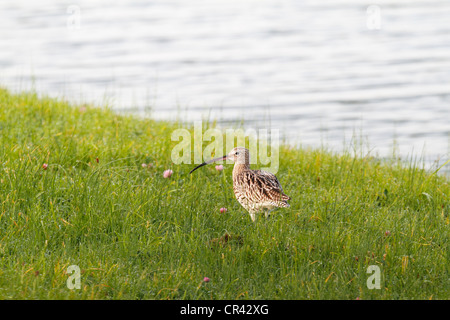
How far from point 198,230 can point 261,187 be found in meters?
0.90

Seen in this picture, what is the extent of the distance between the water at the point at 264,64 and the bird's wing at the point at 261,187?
3.22m

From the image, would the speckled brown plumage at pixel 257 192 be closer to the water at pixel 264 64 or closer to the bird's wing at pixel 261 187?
the bird's wing at pixel 261 187

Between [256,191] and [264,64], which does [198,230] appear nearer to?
[256,191]

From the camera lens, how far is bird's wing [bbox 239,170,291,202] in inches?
268

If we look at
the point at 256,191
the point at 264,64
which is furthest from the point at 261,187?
the point at 264,64

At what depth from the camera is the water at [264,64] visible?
13828 millimetres

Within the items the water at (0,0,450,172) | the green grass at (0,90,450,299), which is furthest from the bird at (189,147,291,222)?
the water at (0,0,450,172)

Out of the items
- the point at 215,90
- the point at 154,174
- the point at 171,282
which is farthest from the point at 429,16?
the point at 171,282

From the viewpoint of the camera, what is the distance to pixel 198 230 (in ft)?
21.7

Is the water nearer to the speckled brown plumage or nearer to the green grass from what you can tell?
the green grass

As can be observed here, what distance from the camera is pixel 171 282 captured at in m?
5.61

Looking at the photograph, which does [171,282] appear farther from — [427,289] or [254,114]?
[254,114]

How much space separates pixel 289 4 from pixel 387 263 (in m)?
26.7

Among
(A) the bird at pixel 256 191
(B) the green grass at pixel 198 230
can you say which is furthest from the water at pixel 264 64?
(A) the bird at pixel 256 191
